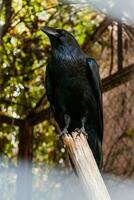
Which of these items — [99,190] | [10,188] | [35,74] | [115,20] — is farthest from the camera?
[35,74]

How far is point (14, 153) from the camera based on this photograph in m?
2.18

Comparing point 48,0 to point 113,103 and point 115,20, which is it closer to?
point 115,20

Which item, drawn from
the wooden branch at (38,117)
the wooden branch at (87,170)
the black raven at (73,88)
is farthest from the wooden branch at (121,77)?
the wooden branch at (87,170)

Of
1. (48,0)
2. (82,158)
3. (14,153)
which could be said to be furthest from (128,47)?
(82,158)

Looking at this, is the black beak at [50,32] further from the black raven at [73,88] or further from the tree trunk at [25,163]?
the tree trunk at [25,163]

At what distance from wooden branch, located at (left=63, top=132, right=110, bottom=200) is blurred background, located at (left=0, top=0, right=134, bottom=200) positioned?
2.25 ft

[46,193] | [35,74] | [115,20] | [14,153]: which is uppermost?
[115,20]

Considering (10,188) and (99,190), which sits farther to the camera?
(10,188)

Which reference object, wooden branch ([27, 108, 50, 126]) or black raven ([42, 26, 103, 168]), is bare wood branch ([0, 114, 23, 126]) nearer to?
wooden branch ([27, 108, 50, 126])

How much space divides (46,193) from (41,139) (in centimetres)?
20

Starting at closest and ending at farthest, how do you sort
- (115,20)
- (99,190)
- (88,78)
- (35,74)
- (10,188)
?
(99,190), (88,78), (10,188), (115,20), (35,74)

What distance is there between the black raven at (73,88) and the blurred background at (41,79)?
1.16 feet

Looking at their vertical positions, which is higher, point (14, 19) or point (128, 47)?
point (14, 19)

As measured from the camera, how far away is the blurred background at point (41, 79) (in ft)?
6.87
